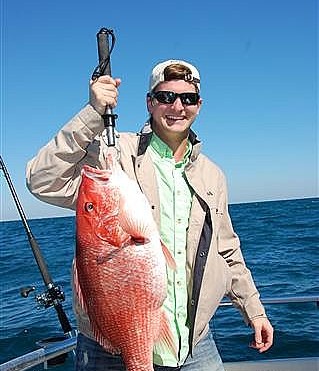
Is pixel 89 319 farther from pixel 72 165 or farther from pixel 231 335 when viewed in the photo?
pixel 231 335

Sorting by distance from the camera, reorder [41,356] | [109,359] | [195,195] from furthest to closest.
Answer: [41,356] → [195,195] → [109,359]

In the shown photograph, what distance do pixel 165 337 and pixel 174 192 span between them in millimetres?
606

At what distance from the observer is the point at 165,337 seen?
6.94ft

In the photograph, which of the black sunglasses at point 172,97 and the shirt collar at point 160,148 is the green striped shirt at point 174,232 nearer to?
the shirt collar at point 160,148

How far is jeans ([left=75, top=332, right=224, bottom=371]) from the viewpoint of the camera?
2.16 m

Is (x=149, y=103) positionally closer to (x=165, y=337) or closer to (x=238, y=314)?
(x=165, y=337)

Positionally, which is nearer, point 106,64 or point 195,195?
point 106,64

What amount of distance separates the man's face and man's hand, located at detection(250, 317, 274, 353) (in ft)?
3.26

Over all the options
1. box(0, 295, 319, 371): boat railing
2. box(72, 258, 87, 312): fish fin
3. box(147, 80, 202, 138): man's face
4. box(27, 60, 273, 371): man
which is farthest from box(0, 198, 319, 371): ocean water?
box(147, 80, 202, 138): man's face

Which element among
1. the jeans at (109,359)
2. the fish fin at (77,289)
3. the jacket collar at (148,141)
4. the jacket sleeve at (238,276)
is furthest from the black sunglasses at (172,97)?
the jeans at (109,359)

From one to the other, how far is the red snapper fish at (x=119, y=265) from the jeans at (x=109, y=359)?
0.18 metres

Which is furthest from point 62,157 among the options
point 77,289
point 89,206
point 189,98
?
point 189,98

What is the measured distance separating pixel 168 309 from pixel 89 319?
37cm

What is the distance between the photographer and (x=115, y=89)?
193cm
